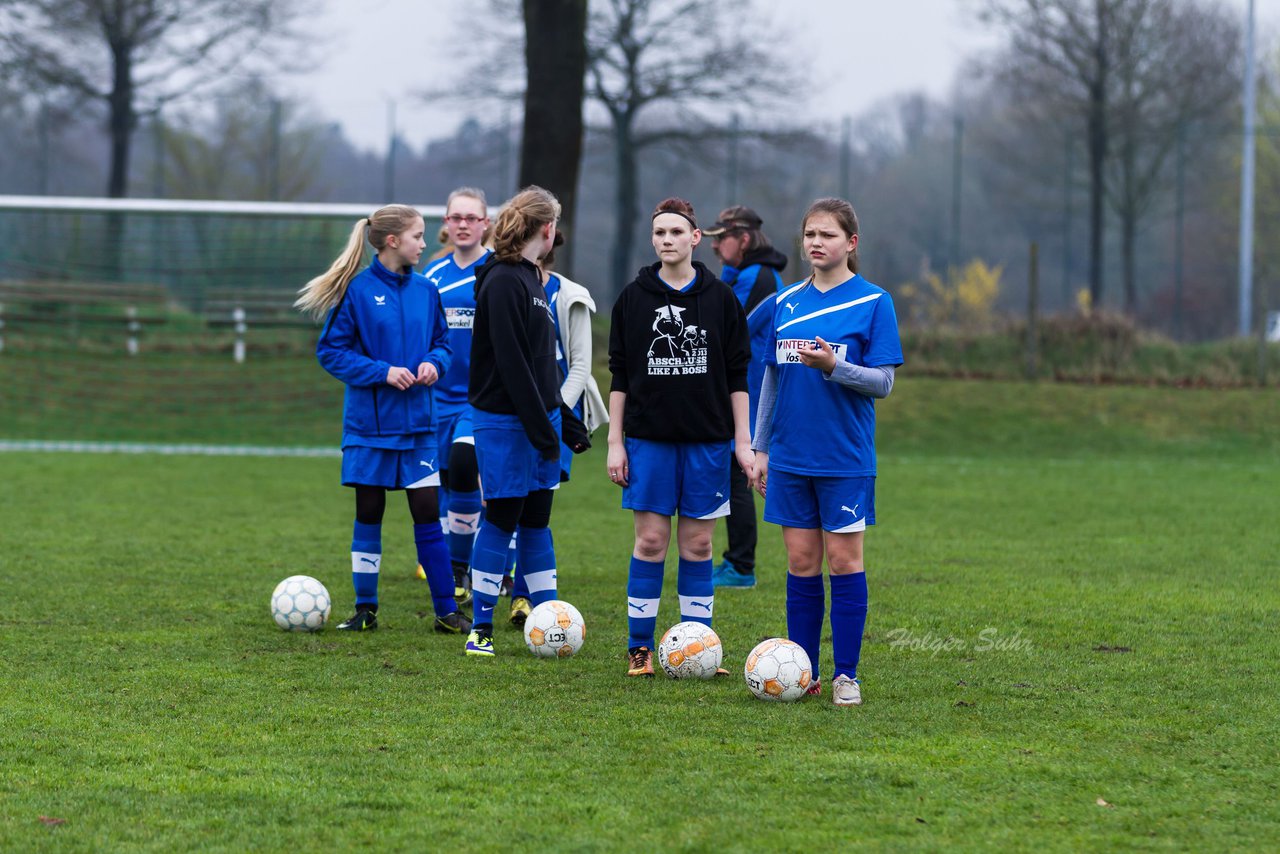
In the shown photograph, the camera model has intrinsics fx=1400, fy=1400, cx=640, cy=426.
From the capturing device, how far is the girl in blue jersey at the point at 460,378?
7.23 metres

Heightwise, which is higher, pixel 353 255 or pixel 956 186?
pixel 956 186

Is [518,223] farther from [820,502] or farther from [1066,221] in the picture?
[1066,221]

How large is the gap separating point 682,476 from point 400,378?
1464 millimetres

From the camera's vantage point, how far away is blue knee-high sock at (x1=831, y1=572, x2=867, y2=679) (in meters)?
5.14

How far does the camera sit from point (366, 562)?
651 cm

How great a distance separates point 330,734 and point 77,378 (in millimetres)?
14708

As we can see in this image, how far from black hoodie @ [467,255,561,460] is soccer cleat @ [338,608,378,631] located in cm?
131

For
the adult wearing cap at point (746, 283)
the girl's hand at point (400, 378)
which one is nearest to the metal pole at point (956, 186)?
the adult wearing cap at point (746, 283)

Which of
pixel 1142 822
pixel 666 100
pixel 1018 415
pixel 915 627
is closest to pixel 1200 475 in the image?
pixel 1018 415

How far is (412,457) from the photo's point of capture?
6.40 metres

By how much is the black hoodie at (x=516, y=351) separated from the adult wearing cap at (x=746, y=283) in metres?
1.77

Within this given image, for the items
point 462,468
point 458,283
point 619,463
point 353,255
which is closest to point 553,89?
point 458,283

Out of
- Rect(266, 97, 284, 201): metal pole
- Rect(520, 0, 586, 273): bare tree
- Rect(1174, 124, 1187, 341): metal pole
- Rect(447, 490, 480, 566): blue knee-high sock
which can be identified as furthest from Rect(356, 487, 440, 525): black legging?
Rect(1174, 124, 1187, 341): metal pole

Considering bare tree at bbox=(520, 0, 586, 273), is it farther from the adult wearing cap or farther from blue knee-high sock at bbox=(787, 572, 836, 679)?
blue knee-high sock at bbox=(787, 572, 836, 679)
